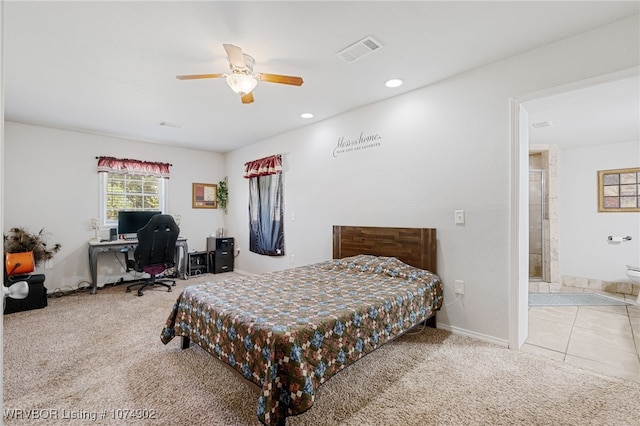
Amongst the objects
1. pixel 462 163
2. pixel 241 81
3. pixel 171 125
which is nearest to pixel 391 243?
pixel 462 163

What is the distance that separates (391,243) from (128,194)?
4438mm

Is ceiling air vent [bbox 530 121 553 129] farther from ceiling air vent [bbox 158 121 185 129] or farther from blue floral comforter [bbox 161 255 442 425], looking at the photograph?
ceiling air vent [bbox 158 121 185 129]

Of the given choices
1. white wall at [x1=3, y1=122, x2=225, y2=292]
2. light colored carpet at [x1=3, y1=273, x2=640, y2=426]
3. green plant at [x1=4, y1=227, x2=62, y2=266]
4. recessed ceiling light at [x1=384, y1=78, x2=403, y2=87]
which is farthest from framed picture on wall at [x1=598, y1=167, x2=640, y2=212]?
green plant at [x1=4, y1=227, x2=62, y2=266]

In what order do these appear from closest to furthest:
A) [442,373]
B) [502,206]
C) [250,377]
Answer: [250,377] < [442,373] < [502,206]

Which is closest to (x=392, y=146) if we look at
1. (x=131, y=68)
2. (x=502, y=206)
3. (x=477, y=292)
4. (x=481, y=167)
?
(x=481, y=167)

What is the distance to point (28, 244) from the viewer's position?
12.9ft

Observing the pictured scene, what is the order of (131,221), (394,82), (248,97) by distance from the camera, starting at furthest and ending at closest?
1. (131,221)
2. (394,82)
3. (248,97)

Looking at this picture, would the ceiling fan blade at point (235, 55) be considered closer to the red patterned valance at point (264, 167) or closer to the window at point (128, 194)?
the red patterned valance at point (264, 167)

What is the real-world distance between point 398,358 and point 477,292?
973 millimetres

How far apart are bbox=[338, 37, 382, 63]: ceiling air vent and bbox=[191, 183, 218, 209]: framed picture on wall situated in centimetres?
421

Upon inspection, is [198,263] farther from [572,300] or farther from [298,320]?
[572,300]

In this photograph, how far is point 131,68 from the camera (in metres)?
2.64

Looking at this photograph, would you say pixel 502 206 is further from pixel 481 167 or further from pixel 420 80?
pixel 420 80

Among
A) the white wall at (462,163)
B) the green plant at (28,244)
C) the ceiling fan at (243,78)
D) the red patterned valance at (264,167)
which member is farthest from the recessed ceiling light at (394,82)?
the green plant at (28,244)
